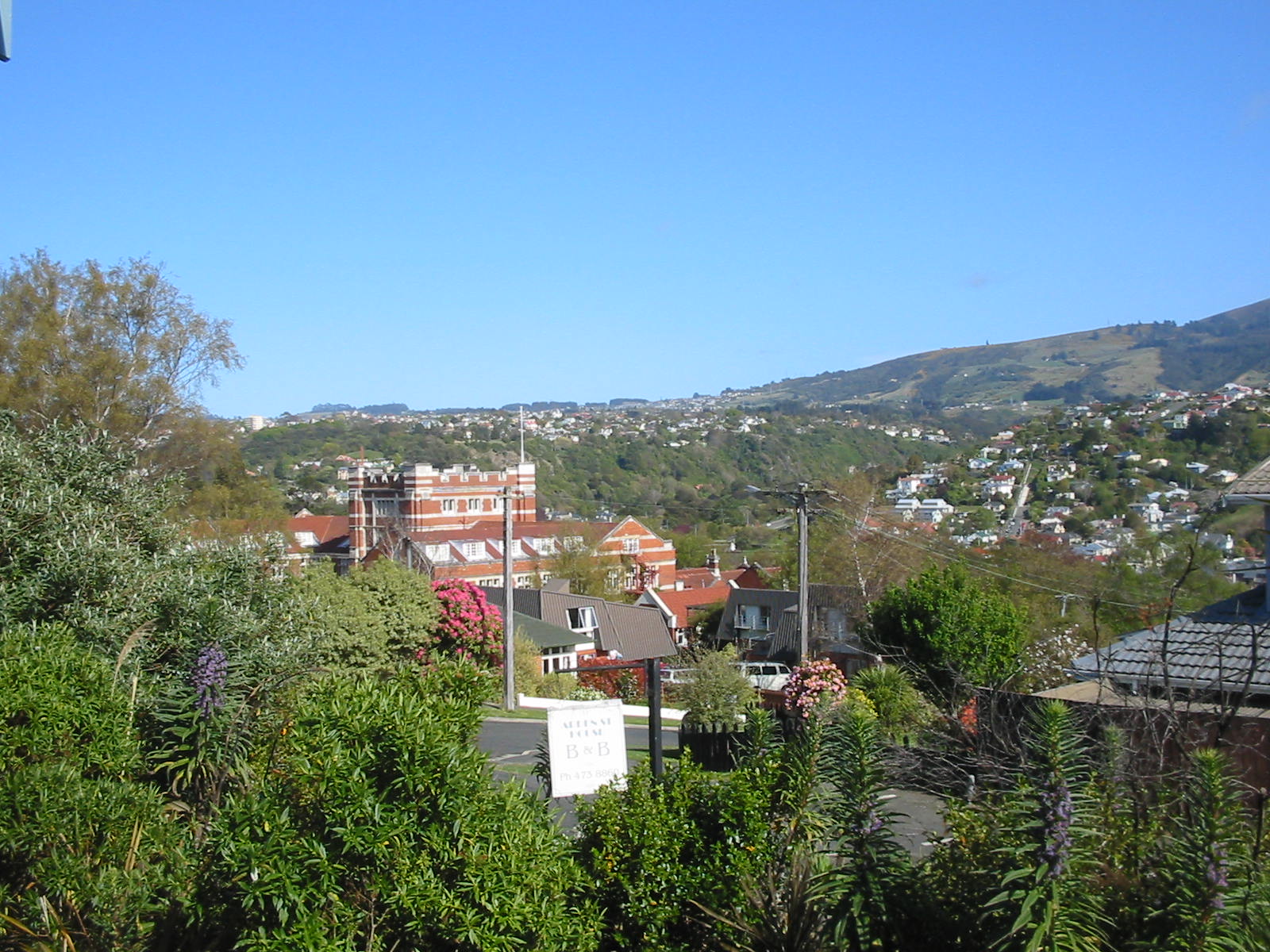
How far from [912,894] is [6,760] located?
192 inches

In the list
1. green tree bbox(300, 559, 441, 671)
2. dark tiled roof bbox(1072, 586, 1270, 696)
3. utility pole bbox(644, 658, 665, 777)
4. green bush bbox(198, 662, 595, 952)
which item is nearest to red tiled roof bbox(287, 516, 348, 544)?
green tree bbox(300, 559, 441, 671)

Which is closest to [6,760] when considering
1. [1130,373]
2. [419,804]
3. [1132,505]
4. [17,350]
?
[419,804]

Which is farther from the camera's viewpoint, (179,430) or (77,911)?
(179,430)

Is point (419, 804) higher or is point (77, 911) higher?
point (419, 804)

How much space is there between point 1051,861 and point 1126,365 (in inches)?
5996

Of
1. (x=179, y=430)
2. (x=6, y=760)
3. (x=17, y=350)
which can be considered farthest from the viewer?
(x=179, y=430)

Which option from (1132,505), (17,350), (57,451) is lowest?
(1132,505)

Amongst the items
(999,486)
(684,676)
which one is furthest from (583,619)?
(999,486)

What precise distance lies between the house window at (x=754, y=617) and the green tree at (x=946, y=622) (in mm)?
24169

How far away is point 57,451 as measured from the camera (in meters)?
11.6

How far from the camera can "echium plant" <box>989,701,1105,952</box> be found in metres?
4.56

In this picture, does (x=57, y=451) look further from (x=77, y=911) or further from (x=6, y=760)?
(x=77, y=911)

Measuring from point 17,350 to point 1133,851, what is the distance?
26484mm

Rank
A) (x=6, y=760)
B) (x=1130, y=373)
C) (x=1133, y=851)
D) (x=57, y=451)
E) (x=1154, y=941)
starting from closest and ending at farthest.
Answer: (x=1154, y=941) → (x=1133, y=851) → (x=6, y=760) → (x=57, y=451) → (x=1130, y=373)
